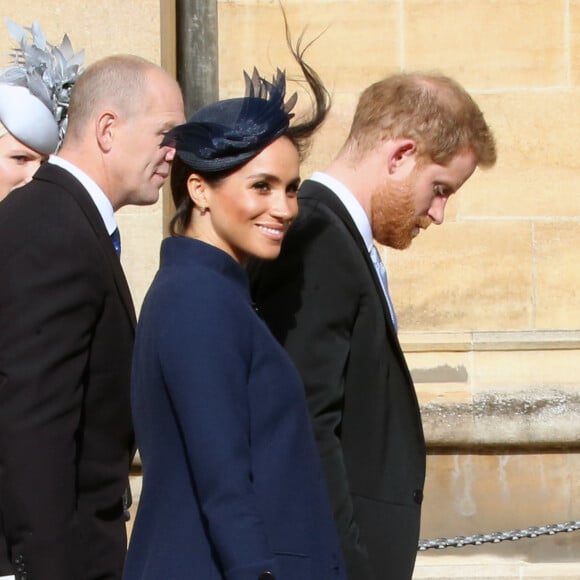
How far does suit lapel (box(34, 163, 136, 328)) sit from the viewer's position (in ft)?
A: 9.41

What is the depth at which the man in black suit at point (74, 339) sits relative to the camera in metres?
2.66

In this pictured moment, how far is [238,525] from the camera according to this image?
7.43 feet

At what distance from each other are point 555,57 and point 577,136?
0.31m

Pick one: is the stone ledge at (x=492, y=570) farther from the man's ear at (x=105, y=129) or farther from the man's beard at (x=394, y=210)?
the man's ear at (x=105, y=129)

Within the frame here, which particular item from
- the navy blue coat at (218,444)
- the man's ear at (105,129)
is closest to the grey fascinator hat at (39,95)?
the man's ear at (105,129)

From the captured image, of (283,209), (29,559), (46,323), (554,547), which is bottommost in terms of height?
(554,547)

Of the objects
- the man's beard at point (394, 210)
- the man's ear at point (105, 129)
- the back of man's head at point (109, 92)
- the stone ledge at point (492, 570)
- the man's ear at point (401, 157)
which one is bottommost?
the stone ledge at point (492, 570)

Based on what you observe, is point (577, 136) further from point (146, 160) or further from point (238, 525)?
point (238, 525)

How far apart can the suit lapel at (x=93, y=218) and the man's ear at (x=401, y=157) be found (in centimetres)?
55

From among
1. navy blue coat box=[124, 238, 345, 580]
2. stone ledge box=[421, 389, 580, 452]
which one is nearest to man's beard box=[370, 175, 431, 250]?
navy blue coat box=[124, 238, 345, 580]

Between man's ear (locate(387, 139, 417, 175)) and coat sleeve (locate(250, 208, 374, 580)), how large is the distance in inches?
8.3

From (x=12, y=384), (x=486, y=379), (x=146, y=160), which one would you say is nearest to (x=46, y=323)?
(x=12, y=384)

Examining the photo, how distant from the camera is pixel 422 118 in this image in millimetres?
2992

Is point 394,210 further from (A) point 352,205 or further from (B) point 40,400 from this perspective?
(B) point 40,400
